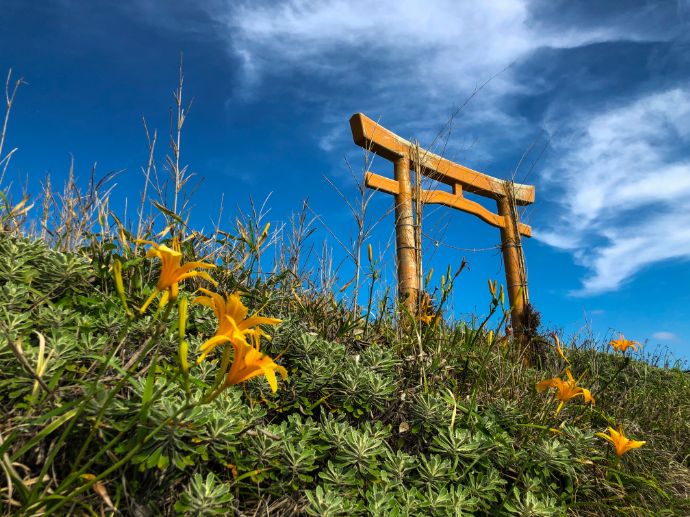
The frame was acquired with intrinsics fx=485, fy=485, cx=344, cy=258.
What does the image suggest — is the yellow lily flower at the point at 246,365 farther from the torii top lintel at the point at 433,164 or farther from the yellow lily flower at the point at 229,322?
the torii top lintel at the point at 433,164

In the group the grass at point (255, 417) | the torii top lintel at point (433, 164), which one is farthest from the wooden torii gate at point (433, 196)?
the grass at point (255, 417)

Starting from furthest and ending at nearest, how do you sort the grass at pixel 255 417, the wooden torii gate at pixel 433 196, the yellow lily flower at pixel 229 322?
the wooden torii gate at pixel 433 196
the grass at pixel 255 417
the yellow lily flower at pixel 229 322

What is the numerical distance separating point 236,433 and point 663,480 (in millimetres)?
2769

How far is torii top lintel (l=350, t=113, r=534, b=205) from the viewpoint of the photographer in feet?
17.6

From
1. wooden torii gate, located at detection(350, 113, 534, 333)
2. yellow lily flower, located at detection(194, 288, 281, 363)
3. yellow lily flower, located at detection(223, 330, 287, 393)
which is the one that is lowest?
yellow lily flower, located at detection(223, 330, 287, 393)

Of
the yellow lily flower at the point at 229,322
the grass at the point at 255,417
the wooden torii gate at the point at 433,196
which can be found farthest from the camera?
the wooden torii gate at the point at 433,196

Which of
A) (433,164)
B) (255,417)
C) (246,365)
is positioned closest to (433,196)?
(433,164)

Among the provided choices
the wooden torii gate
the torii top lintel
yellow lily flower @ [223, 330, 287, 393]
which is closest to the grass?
yellow lily flower @ [223, 330, 287, 393]

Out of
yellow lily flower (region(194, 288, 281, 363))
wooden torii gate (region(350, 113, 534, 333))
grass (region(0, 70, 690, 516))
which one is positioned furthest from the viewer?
wooden torii gate (region(350, 113, 534, 333))

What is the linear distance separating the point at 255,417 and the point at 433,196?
5.23m

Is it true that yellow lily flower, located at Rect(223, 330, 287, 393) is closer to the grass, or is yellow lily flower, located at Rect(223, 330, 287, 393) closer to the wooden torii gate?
the grass

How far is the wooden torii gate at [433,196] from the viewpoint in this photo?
527 centimetres

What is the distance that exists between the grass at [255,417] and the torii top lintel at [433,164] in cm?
225

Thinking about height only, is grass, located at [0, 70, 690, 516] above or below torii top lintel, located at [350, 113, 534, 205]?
below
